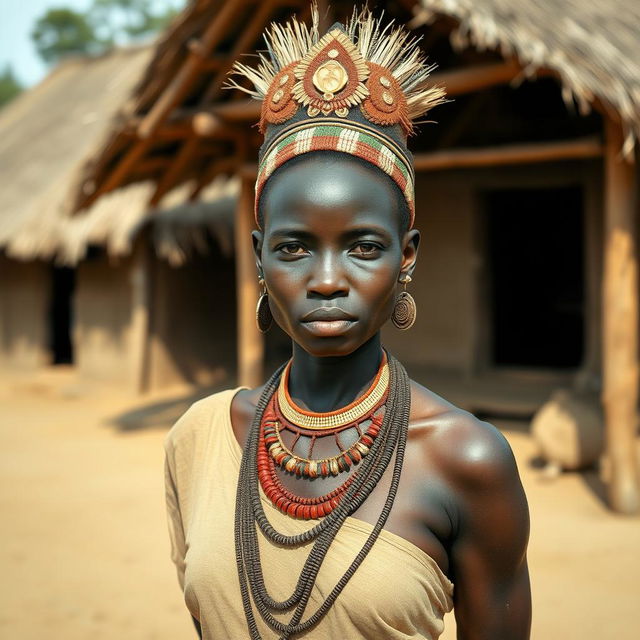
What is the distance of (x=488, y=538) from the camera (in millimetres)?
1331

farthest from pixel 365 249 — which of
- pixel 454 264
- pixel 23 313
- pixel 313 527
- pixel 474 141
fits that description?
pixel 23 313

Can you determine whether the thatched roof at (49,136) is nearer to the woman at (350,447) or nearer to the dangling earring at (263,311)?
the dangling earring at (263,311)

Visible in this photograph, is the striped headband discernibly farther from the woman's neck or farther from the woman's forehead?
the woman's neck

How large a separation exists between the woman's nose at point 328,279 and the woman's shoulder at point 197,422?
1.51ft

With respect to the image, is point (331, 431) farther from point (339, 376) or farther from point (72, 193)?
point (72, 193)

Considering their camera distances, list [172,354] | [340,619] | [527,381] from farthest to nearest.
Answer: [172,354] → [527,381] → [340,619]

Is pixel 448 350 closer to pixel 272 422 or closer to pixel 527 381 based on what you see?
pixel 527 381

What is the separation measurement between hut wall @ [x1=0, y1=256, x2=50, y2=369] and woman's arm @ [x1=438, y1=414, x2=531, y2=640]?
11.1 metres

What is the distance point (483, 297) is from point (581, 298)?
15.0ft

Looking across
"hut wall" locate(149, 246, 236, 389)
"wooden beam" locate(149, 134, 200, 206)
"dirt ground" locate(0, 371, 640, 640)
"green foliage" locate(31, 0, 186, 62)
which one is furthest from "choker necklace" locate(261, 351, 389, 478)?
"green foliage" locate(31, 0, 186, 62)

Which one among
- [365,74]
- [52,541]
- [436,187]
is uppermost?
[436,187]

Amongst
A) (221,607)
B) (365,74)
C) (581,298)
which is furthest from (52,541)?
(581,298)

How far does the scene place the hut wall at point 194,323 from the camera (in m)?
10.1

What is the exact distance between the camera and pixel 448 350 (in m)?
8.27
